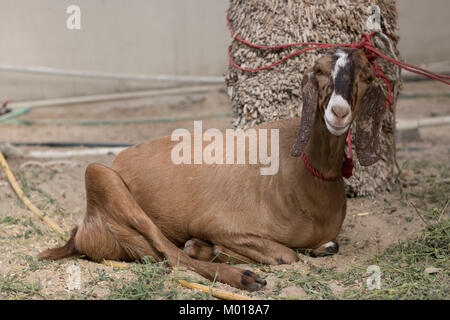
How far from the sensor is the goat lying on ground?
3131 mm

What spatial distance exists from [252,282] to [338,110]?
1058 mm

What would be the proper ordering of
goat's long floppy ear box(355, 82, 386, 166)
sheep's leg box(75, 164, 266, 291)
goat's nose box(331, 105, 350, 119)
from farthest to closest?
1. sheep's leg box(75, 164, 266, 291)
2. goat's long floppy ear box(355, 82, 386, 166)
3. goat's nose box(331, 105, 350, 119)

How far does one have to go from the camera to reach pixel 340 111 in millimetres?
2818

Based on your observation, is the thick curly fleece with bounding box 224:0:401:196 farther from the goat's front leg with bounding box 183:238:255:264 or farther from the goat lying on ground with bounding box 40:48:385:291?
the goat's front leg with bounding box 183:238:255:264

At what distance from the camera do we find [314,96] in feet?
9.91

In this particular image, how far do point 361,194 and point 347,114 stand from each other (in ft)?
6.17

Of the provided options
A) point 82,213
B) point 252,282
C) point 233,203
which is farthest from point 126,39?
point 252,282

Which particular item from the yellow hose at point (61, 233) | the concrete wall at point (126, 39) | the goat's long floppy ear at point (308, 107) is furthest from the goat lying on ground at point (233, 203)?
the concrete wall at point (126, 39)

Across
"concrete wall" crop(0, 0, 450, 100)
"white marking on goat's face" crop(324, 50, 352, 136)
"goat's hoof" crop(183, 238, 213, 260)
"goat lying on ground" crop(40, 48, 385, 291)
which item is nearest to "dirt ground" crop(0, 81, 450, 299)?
"goat lying on ground" crop(40, 48, 385, 291)

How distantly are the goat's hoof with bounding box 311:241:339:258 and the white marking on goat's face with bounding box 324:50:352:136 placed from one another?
3.05ft

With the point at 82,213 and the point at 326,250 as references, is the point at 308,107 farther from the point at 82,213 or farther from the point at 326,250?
the point at 82,213

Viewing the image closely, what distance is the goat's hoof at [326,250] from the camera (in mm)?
3549
